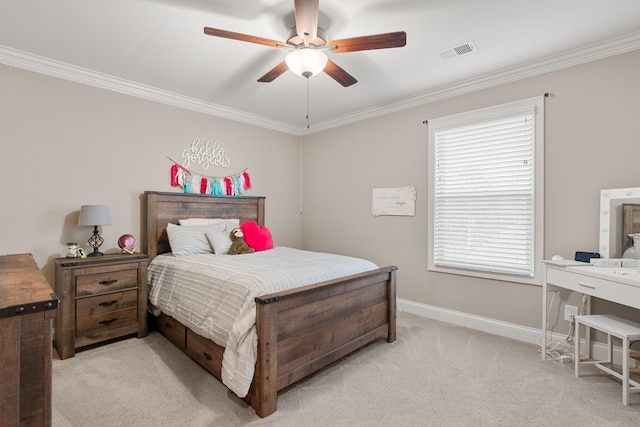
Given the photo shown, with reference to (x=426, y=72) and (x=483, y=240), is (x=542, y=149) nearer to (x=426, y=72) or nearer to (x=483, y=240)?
(x=483, y=240)

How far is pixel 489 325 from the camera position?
3.17 meters

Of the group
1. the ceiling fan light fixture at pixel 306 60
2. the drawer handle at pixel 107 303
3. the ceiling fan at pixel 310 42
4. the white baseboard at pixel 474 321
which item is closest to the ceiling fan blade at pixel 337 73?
the ceiling fan at pixel 310 42

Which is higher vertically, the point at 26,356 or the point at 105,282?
the point at 26,356

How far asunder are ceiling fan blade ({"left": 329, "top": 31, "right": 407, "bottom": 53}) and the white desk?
2.03 m

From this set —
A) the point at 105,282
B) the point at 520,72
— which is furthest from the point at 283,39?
the point at 105,282

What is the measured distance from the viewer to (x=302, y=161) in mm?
5176

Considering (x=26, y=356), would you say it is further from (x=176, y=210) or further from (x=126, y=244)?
(x=176, y=210)

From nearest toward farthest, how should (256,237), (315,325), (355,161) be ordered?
(315,325)
(256,237)
(355,161)

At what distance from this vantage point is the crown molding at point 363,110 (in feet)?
8.43

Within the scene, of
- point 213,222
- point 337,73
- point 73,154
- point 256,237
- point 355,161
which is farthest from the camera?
point 355,161

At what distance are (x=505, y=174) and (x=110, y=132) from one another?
4.03m

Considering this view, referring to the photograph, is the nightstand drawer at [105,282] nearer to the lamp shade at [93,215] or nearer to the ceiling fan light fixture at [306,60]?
the lamp shade at [93,215]

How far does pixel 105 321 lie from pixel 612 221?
14.1 feet

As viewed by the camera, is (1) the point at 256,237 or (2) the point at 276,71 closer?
(2) the point at 276,71
